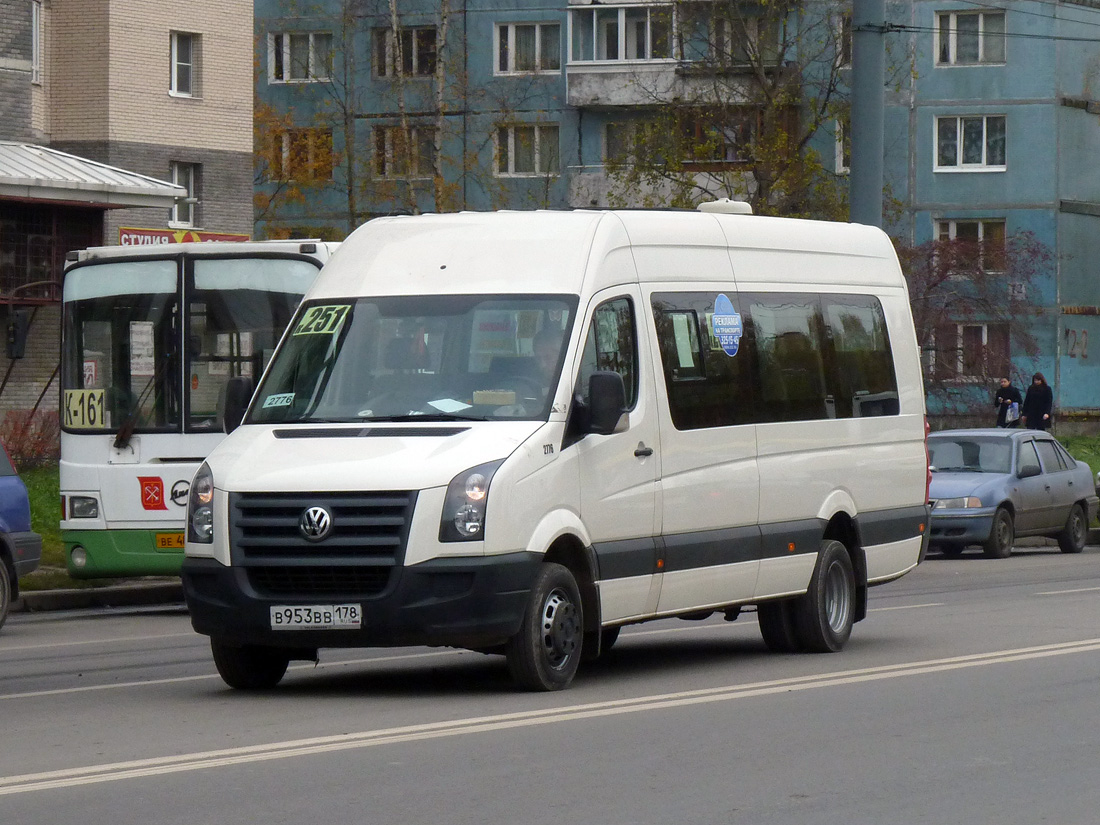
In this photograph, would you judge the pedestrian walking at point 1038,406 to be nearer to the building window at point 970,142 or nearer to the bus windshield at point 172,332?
the building window at point 970,142

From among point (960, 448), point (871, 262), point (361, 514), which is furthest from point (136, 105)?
point (361, 514)

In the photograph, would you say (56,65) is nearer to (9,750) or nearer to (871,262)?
(871,262)

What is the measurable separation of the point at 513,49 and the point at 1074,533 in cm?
3871

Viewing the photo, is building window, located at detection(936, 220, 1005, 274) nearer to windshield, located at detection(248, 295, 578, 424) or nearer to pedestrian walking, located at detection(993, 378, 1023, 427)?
pedestrian walking, located at detection(993, 378, 1023, 427)

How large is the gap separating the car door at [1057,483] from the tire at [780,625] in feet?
45.9

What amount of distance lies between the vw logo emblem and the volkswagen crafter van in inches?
0.4

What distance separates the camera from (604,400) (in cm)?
1046

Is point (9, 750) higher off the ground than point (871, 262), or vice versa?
point (871, 262)

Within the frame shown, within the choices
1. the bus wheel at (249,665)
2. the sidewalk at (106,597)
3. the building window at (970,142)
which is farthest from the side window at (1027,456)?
the building window at (970,142)

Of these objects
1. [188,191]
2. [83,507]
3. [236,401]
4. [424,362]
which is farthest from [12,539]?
[188,191]

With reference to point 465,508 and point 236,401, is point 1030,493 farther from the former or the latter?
point 465,508

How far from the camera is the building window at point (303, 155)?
62156 mm

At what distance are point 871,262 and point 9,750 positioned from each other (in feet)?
23.5

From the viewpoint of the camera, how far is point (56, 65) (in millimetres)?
39406
